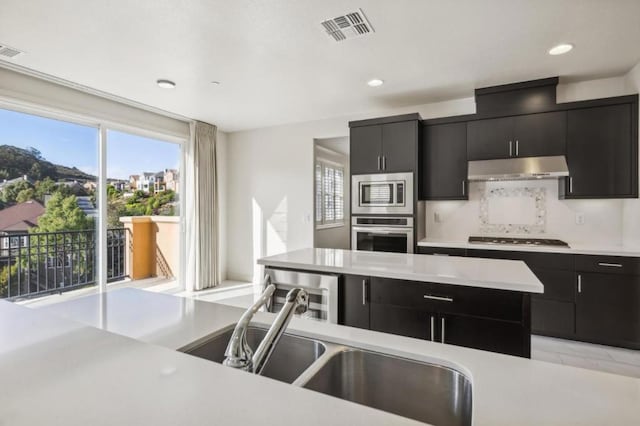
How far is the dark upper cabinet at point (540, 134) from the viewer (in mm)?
3326

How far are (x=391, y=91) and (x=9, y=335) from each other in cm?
370

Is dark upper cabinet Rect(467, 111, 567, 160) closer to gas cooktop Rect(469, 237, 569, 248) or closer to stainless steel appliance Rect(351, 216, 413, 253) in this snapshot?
gas cooktop Rect(469, 237, 569, 248)

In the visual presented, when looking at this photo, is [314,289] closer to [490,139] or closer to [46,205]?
[490,139]

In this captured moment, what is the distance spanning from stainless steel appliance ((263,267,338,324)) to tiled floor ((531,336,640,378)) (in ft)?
6.14

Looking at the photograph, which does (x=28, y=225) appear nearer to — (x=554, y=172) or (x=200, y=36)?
(x=200, y=36)

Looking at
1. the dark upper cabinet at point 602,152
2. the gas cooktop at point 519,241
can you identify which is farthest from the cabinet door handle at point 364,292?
the dark upper cabinet at point 602,152

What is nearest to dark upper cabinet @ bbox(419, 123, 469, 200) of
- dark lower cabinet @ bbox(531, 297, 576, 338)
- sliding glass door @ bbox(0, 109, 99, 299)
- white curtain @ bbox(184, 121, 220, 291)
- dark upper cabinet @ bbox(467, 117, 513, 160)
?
dark upper cabinet @ bbox(467, 117, 513, 160)

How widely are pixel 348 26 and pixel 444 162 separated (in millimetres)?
2055

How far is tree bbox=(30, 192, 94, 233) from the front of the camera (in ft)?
11.4

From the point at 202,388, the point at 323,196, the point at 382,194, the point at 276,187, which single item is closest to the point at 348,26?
the point at 382,194

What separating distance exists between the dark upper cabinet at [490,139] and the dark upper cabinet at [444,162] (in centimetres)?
7

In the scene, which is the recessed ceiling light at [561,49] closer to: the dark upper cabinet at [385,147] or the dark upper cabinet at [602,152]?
the dark upper cabinet at [602,152]

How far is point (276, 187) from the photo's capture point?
529cm

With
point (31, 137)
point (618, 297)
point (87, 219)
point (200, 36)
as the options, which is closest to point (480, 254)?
point (618, 297)
